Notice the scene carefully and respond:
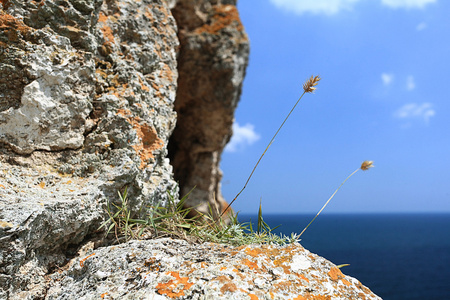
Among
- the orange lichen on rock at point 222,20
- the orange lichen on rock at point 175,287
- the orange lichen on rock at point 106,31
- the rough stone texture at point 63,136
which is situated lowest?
the orange lichen on rock at point 175,287

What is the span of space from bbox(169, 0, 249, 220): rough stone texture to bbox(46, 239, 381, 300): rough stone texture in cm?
579

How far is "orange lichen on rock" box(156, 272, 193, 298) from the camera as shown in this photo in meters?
1.37

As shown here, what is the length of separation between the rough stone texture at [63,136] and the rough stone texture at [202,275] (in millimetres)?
292

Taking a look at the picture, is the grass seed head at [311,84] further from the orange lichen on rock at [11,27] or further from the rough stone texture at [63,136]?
the orange lichen on rock at [11,27]

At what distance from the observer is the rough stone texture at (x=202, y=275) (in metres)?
1.40

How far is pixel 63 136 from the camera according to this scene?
2.24 metres

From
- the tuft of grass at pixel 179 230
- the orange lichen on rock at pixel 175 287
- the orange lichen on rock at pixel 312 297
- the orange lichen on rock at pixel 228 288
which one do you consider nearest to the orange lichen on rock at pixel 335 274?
the orange lichen on rock at pixel 312 297

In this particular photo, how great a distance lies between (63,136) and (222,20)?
7.22 metres

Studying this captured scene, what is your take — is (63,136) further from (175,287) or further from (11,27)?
(175,287)

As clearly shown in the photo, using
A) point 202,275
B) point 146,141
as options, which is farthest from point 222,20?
point 202,275

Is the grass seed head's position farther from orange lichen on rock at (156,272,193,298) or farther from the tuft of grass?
orange lichen on rock at (156,272,193,298)

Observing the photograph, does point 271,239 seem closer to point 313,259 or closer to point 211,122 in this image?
point 313,259

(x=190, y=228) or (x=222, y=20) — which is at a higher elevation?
(x=222, y=20)

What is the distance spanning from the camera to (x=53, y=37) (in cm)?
229
